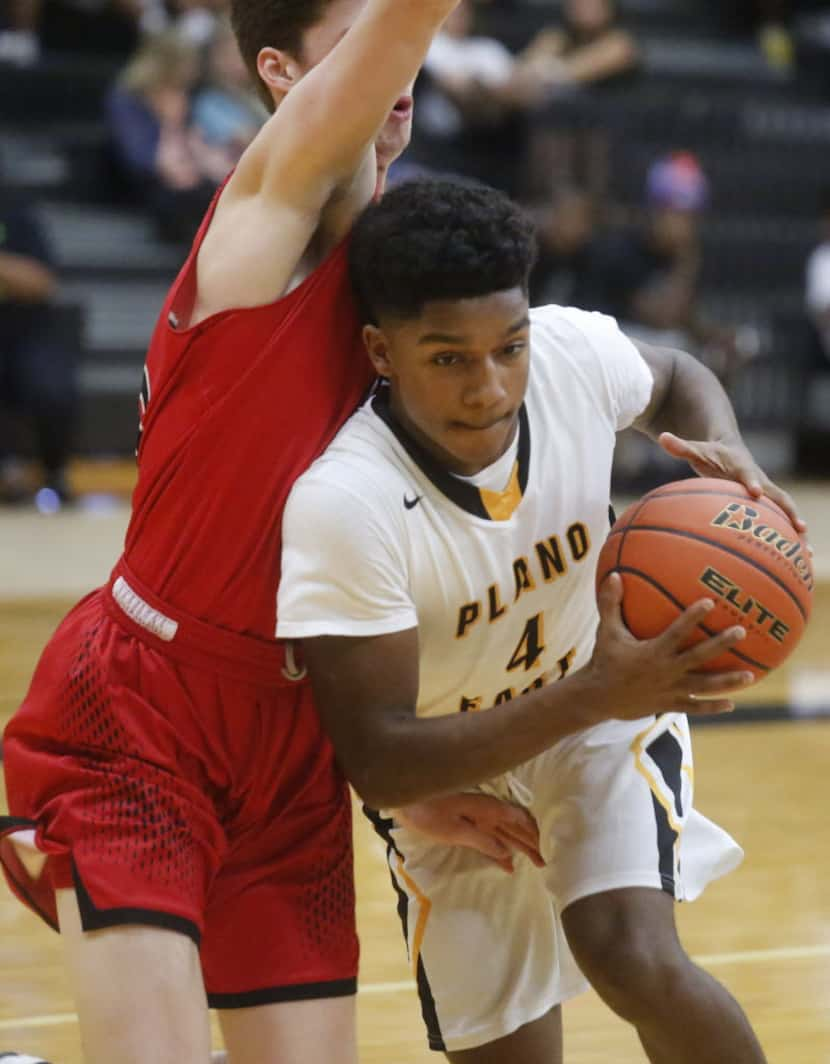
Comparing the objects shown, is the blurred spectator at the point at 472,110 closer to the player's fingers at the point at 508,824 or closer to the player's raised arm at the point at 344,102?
the player's fingers at the point at 508,824

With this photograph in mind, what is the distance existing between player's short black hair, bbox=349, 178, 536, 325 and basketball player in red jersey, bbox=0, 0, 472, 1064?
79mm

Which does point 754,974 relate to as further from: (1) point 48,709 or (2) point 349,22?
(2) point 349,22

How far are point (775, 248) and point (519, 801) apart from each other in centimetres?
1088

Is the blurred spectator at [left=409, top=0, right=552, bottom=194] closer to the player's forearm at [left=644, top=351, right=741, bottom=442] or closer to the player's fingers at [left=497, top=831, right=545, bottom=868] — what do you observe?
the player's forearm at [left=644, top=351, right=741, bottom=442]

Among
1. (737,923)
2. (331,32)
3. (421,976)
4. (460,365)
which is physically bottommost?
(737,923)

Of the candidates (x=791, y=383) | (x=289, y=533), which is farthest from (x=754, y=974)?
(x=791, y=383)

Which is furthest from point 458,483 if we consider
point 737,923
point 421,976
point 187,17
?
point 187,17

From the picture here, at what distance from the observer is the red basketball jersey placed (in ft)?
9.12

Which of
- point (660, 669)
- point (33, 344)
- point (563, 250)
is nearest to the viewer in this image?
point (660, 669)

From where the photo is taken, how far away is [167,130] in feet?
38.6

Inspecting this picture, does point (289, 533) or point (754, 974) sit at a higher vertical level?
point (289, 533)

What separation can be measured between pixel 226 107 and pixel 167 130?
42 centimetres

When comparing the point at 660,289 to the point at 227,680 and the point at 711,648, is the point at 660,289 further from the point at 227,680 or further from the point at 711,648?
the point at 711,648

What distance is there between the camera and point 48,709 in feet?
9.66
